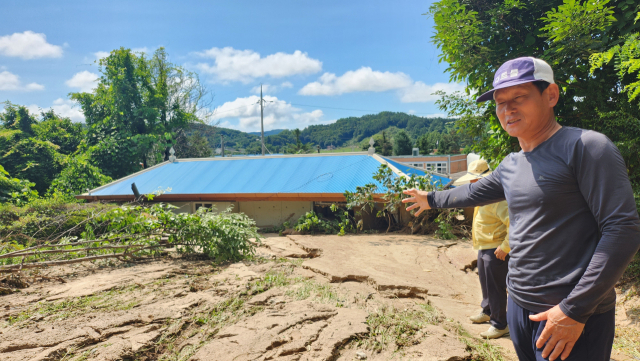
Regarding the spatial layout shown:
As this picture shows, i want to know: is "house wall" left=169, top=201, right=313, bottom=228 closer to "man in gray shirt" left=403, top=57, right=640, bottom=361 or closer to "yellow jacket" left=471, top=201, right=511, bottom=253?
"yellow jacket" left=471, top=201, right=511, bottom=253

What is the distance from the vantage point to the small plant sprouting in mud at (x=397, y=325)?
10.6ft

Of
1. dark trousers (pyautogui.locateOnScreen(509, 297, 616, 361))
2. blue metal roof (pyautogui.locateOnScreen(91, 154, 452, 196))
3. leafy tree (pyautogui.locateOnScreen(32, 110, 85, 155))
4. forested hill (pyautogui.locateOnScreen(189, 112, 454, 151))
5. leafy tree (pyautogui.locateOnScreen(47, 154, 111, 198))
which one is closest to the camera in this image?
dark trousers (pyautogui.locateOnScreen(509, 297, 616, 361))

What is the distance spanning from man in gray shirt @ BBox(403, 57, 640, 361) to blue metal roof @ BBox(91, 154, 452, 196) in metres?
9.14

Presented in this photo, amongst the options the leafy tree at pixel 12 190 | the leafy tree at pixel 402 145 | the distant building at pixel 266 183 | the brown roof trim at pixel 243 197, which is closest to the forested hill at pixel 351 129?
the leafy tree at pixel 402 145

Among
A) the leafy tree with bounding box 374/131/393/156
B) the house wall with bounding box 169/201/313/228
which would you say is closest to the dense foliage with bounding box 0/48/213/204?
the house wall with bounding box 169/201/313/228

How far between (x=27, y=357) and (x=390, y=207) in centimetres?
817

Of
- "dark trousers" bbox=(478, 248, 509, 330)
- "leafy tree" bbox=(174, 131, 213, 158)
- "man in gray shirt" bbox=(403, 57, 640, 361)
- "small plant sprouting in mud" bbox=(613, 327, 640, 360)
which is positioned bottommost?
"small plant sprouting in mud" bbox=(613, 327, 640, 360)

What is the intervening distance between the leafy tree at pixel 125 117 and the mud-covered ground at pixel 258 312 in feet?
67.3

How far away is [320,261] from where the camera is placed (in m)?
6.47

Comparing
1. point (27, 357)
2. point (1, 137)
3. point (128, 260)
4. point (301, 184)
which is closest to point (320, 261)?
point (128, 260)

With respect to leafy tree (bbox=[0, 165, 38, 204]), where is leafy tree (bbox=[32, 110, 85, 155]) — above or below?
above

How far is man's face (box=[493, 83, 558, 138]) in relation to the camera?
1651mm

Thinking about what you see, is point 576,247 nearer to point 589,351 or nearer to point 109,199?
point 589,351

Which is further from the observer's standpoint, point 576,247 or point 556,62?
point 556,62
